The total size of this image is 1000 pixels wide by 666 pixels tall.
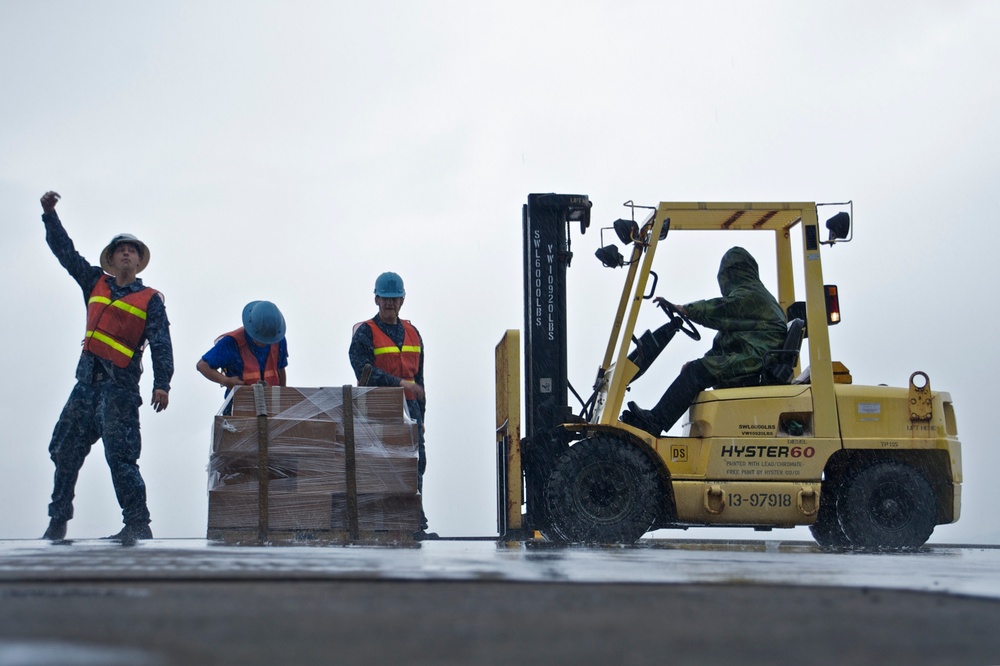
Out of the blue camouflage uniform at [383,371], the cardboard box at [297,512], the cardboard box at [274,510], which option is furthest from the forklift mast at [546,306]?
the cardboard box at [274,510]

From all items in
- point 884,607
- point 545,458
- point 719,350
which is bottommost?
point 884,607

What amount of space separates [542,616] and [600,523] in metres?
4.53

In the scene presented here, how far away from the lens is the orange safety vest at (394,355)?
27.5ft

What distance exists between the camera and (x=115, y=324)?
24.8 feet

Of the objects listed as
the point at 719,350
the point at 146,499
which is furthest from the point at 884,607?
the point at 146,499

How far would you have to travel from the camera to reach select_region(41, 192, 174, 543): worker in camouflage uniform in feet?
23.9

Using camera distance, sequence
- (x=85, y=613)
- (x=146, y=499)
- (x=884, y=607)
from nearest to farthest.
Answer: (x=85, y=613) < (x=884, y=607) < (x=146, y=499)

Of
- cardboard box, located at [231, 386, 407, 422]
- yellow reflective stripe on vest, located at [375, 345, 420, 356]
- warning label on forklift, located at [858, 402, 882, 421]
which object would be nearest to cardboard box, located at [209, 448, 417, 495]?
cardboard box, located at [231, 386, 407, 422]

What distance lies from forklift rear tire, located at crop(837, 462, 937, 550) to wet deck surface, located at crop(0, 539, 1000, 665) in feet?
11.1

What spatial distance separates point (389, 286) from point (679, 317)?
7.46 ft

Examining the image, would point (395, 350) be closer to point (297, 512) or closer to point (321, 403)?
point (321, 403)

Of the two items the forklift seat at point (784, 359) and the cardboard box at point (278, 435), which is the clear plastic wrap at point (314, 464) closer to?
the cardboard box at point (278, 435)

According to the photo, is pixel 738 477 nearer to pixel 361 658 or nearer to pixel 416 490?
pixel 416 490

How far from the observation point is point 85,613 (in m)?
2.51
